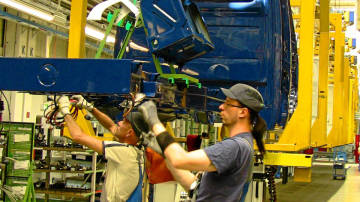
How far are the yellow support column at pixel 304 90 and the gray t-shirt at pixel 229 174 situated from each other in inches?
168

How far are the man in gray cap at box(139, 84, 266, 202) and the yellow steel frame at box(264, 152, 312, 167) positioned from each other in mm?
3483

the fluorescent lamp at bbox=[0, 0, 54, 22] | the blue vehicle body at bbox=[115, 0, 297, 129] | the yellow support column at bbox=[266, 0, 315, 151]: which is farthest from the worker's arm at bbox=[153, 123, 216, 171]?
the fluorescent lamp at bbox=[0, 0, 54, 22]

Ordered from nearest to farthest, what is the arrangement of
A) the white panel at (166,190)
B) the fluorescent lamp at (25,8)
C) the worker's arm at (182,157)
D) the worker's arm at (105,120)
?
the worker's arm at (182,157), the worker's arm at (105,120), the white panel at (166,190), the fluorescent lamp at (25,8)

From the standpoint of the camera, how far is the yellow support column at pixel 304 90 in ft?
22.0

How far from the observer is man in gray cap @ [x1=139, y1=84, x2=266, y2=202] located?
2.31 meters

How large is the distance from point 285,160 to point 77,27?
9.46ft

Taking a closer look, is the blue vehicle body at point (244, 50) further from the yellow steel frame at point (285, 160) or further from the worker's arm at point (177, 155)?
the worker's arm at point (177, 155)

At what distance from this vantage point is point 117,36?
5.61 m

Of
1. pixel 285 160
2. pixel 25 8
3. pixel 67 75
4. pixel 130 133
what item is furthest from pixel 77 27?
pixel 25 8

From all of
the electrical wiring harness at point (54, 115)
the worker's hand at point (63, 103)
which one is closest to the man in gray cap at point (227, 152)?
the worker's hand at point (63, 103)

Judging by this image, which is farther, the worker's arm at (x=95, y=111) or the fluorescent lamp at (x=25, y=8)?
the fluorescent lamp at (x=25, y=8)

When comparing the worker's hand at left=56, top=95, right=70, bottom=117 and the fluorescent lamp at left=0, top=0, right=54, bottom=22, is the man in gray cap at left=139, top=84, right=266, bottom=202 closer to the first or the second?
the worker's hand at left=56, top=95, right=70, bottom=117

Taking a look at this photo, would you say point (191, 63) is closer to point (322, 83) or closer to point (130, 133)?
point (130, 133)

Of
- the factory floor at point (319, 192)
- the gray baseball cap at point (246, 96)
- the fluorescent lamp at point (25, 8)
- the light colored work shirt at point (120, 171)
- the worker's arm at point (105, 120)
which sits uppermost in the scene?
the fluorescent lamp at point (25, 8)
